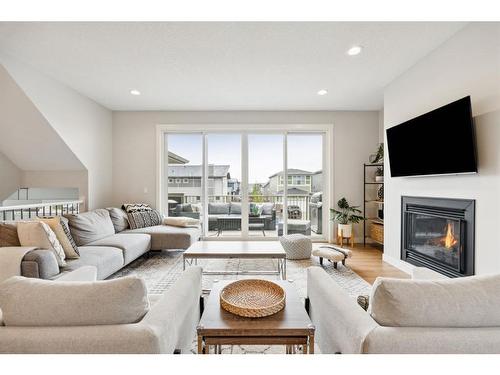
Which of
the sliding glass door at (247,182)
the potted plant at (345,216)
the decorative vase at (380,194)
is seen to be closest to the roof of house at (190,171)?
the sliding glass door at (247,182)

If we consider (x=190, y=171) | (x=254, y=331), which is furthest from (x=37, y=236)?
(x=190, y=171)

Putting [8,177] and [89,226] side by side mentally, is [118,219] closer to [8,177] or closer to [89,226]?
[89,226]

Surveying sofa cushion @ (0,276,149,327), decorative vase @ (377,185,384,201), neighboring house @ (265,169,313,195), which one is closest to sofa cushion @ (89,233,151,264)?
sofa cushion @ (0,276,149,327)

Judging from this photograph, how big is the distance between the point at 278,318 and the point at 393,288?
55 centimetres

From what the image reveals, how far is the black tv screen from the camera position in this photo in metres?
2.35

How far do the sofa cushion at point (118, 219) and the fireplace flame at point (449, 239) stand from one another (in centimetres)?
429

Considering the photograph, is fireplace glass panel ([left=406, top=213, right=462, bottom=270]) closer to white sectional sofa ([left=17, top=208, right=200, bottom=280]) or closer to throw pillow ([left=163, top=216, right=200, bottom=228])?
white sectional sofa ([left=17, top=208, right=200, bottom=280])

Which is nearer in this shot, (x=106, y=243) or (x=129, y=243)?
(x=106, y=243)

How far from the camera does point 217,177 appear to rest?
17.2 ft

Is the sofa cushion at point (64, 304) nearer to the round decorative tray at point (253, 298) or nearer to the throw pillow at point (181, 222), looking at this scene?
the round decorative tray at point (253, 298)

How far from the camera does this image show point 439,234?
2.93 m

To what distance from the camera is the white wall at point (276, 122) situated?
5.06m

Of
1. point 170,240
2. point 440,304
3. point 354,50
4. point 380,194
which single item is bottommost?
point 170,240

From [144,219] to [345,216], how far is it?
11.3ft
